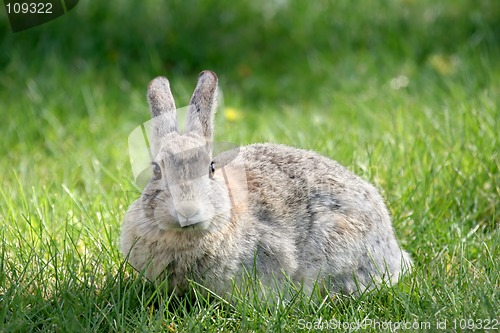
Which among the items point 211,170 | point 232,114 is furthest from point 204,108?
point 232,114

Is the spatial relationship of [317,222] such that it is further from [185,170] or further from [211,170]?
[185,170]

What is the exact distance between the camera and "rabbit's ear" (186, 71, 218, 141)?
3.59 meters

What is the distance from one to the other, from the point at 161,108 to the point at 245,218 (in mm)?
574

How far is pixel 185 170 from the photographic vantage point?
334 centimetres

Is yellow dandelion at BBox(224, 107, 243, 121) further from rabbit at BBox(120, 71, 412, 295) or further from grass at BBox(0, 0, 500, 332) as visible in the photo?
rabbit at BBox(120, 71, 412, 295)

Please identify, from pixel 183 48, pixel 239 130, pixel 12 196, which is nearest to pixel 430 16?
pixel 183 48

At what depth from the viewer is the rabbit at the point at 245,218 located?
11.1 ft

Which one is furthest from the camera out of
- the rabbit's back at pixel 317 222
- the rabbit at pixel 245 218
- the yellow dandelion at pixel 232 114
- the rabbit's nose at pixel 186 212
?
the yellow dandelion at pixel 232 114

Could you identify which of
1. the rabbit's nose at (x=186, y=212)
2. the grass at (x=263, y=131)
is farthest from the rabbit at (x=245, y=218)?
the grass at (x=263, y=131)

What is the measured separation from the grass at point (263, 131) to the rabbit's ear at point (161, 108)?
61 cm

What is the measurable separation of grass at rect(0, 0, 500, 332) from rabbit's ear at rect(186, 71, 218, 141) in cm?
66

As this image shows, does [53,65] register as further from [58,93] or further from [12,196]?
[12,196]

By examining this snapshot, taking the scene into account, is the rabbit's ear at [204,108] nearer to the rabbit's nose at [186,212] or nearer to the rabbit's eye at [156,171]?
the rabbit's eye at [156,171]

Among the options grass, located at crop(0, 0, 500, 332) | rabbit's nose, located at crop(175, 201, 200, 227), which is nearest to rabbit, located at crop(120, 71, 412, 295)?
rabbit's nose, located at crop(175, 201, 200, 227)
